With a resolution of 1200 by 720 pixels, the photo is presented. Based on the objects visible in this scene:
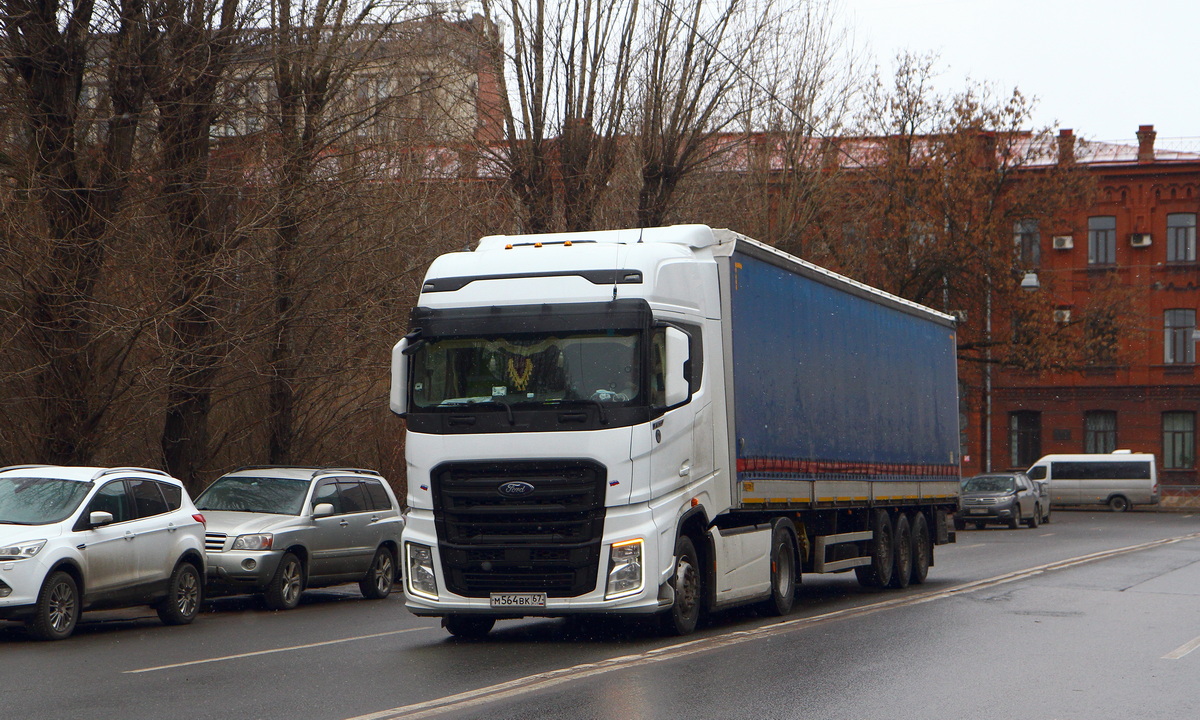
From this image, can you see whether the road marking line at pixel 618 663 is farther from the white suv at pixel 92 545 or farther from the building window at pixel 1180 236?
the building window at pixel 1180 236

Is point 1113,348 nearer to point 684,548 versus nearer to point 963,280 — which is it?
point 963,280

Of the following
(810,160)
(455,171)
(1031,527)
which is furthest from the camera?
(1031,527)

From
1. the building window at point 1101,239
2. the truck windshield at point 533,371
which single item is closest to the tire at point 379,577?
the truck windshield at point 533,371

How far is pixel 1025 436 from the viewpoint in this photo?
6122 cm

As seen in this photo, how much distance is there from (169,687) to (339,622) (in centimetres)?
543

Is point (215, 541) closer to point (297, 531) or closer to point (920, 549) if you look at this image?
point (297, 531)

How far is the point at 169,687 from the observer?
29.5 feet

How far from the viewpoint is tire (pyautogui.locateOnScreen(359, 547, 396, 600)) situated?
1789cm

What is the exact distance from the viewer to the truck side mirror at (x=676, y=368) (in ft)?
35.8

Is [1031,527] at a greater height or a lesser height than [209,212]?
lesser

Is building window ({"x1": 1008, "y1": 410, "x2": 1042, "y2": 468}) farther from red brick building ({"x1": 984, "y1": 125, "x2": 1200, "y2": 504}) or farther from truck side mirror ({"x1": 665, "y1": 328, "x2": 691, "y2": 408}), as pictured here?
truck side mirror ({"x1": 665, "y1": 328, "x2": 691, "y2": 408})

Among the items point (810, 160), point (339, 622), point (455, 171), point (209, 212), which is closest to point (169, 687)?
point (339, 622)

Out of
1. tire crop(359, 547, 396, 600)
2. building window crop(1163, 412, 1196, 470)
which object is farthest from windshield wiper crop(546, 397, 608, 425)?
building window crop(1163, 412, 1196, 470)

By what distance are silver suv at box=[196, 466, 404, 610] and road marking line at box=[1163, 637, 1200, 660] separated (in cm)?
962
